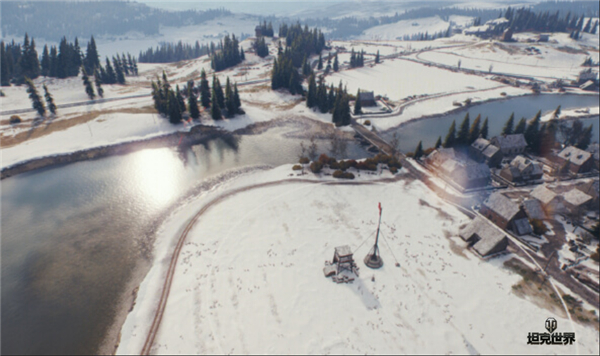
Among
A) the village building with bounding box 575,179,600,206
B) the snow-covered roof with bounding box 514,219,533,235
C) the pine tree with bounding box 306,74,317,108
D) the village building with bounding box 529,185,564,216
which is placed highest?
the pine tree with bounding box 306,74,317,108

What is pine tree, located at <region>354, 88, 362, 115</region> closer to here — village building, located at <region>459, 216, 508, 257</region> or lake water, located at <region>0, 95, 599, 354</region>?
lake water, located at <region>0, 95, 599, 354</region>

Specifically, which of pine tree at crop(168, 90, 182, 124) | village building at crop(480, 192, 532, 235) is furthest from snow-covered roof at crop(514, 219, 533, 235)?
pine tree at crop(168, 90, 182, 124)

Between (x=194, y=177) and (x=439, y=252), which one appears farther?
(x=194, y=177)

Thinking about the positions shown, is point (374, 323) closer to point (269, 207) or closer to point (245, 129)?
point (269, 207)

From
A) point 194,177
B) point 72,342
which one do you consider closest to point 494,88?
point 194,177

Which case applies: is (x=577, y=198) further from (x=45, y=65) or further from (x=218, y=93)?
(x=45, y=65)

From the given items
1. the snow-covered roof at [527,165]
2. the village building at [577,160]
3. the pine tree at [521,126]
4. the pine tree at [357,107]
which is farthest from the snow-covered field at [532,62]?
the snow-covered roof at [527,165]
